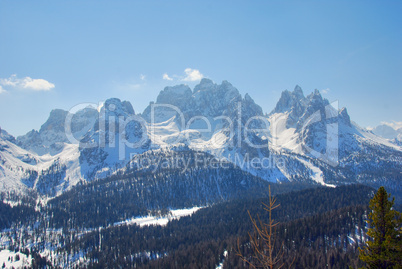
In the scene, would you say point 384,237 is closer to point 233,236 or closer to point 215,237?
point 233,236

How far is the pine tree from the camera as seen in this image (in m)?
23.1

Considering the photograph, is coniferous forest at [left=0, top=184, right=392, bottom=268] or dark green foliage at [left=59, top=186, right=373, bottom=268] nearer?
dark green foliage at [left=59, top=186, right=373, bottom=268]

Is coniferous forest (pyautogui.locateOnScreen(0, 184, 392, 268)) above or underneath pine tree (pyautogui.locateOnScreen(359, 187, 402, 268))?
underneath

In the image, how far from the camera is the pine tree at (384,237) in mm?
23094

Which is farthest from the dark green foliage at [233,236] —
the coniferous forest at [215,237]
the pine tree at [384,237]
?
the pine tree at [384,237]

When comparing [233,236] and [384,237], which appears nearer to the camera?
[384,237]

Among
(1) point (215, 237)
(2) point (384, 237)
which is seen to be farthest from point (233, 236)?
(2) point (384, 237)

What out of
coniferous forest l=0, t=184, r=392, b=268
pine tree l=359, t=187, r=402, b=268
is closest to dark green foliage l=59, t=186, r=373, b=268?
coniferous forest l=0, t=184, r=392, b=268

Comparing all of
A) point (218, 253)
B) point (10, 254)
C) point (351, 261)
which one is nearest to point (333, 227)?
point (351, 261)

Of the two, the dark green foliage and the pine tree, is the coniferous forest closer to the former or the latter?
the dark green foliage

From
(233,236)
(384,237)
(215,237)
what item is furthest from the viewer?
(215,237)

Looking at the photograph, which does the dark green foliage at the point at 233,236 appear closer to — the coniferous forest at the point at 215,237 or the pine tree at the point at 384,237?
the coniferous forest at the point at 215,237

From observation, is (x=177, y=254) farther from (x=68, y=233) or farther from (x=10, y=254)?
(x=10, y=254)

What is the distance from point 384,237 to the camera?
941 inches
